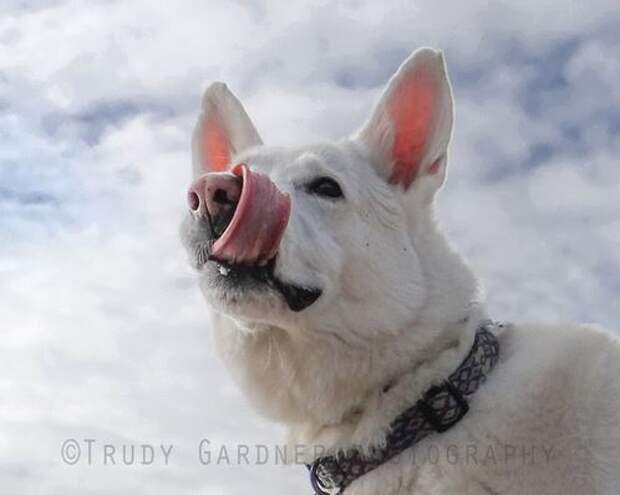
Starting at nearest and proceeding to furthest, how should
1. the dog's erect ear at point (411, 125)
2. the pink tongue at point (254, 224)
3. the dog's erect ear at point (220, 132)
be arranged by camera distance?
the pink tongue at point (254, 224) < the dog's erect ear at point (411, 125) < the dog's erect ear at point (220, 132)

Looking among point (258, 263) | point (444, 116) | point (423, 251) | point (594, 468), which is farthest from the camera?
point (444, 116)

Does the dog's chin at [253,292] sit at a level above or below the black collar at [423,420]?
above

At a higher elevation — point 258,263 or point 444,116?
point 444,116

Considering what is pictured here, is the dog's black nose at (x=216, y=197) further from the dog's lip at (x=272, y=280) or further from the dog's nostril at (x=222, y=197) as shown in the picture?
the dog's lip at (x=272, y=280)

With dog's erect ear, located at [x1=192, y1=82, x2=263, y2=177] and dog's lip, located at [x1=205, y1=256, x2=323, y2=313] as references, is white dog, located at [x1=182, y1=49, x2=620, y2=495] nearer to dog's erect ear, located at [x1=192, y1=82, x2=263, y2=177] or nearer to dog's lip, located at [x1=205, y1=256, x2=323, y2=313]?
dog's lip, located at [x1=205, y1=256, x2=323, y2=313]

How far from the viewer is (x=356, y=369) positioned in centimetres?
509

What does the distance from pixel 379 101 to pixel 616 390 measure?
241cm

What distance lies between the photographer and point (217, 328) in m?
5.61

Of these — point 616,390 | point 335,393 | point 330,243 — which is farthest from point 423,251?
point 616,390

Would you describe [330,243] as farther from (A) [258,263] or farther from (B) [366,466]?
(B) [366,466]

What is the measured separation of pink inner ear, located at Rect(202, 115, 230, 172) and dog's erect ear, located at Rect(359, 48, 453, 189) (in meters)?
1.16

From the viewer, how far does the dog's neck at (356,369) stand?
503 centimetres

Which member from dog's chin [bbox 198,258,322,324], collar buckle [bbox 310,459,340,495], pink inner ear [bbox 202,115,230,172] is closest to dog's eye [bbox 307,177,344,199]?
dog's chin [bbox 198,258,322,324]

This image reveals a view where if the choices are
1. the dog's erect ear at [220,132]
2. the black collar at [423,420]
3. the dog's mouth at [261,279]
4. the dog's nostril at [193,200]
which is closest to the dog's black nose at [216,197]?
the dog's nostril at [193,200]
